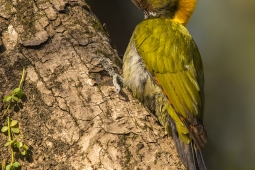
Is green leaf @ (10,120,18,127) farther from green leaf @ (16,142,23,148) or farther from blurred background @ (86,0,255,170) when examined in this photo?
blurred background @ (86,0,255,170)

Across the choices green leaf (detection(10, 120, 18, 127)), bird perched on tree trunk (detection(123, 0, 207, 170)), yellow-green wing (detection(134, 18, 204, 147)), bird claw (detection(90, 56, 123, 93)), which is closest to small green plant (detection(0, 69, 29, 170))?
green leaf (detection(10, 120, 18, 127))

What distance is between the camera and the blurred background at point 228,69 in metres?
6.99

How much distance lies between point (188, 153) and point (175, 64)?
3.01 ft

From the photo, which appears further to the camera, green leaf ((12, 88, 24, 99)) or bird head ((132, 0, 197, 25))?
bird head ((132, 0, 197, 25))

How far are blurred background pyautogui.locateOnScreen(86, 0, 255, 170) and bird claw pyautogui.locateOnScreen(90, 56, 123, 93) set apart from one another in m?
3.35

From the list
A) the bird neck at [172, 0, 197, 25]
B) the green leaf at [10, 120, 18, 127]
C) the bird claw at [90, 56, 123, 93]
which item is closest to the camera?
the green leaf at [10, 120, 18, 127]

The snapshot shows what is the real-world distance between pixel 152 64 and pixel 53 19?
0.86 m

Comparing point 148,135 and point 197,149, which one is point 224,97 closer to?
point 197,149

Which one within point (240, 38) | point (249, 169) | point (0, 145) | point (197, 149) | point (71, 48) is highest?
point (71, 48)

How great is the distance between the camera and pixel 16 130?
3.11 m

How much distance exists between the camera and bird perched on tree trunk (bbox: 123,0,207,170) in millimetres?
3562

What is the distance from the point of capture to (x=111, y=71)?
12.2 feet

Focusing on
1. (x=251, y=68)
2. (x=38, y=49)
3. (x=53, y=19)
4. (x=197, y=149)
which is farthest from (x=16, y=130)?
(x=251, y=68)

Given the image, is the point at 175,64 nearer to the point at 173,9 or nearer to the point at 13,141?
the point at 173,9
